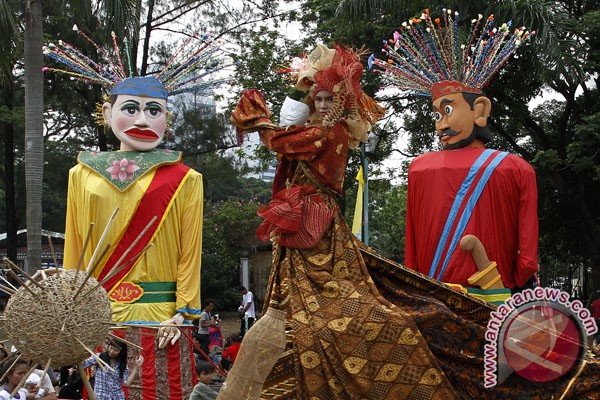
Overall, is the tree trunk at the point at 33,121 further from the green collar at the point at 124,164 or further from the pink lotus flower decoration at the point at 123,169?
the pink lotus flower decoration at the point at 123,169

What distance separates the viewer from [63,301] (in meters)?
3.83

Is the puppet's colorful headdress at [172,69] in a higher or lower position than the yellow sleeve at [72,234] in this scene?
higher

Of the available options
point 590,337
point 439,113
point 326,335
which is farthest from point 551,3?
point 326,335

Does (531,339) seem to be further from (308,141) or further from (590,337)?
(308,141)

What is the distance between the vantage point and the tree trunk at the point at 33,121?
980cm

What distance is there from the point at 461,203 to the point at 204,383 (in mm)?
2229

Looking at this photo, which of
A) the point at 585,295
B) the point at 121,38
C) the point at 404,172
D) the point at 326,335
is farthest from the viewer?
the point at 585,295

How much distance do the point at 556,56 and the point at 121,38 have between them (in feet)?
19.0

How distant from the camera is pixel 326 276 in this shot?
524 cm

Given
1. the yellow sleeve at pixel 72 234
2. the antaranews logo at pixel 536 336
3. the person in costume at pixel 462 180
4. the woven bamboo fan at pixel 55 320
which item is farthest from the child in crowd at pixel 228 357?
the woven bamboo fan at pixel 55 320

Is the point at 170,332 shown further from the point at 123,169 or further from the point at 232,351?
the point at 232,351

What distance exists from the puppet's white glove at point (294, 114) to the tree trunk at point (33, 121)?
503 cm

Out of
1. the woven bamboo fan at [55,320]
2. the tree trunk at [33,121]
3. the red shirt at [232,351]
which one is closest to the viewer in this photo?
the woven bamboo fan at [55,320]

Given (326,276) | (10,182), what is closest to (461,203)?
(326,276)
